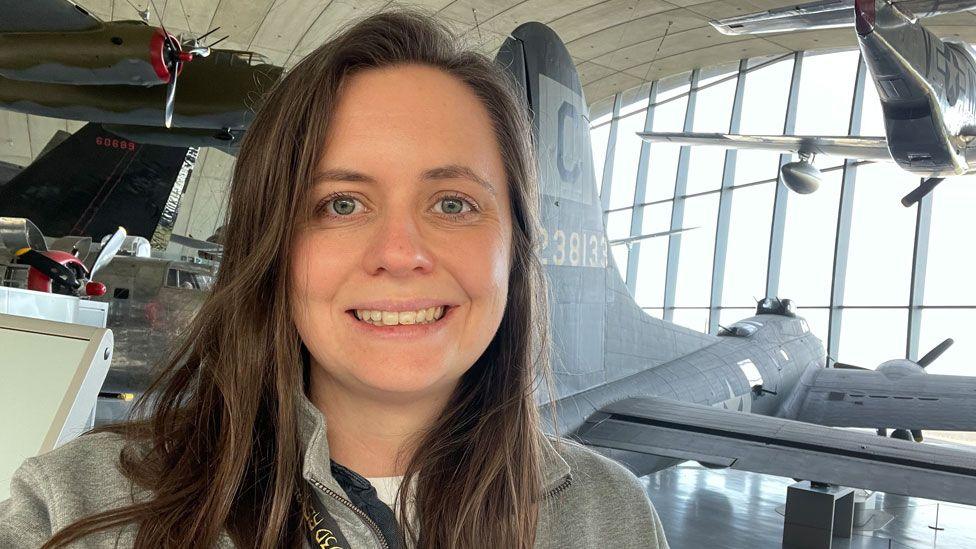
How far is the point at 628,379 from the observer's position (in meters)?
6.10

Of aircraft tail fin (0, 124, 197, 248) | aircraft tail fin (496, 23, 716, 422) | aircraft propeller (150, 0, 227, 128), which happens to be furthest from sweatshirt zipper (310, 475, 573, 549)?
aircraft tail fin (0, 124, 197, 248)

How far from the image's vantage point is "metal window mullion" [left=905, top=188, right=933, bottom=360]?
12.5m

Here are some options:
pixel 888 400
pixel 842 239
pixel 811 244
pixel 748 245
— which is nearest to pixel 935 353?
pixel 888 400

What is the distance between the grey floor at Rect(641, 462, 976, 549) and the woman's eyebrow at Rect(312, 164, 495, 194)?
233 inches

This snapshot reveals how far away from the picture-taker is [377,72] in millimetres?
1288

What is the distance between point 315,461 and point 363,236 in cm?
36

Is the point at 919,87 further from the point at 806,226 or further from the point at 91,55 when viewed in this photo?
the point at 91,55

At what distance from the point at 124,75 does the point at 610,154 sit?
1494 centimetres

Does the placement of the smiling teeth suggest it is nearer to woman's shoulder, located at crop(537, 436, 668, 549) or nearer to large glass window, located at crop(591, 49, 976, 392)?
woman's shoulder, located at crop(537, 436, 668, 549)

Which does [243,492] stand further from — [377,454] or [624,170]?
[624,170]

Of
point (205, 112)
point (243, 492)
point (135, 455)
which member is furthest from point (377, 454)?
point (205, 112)

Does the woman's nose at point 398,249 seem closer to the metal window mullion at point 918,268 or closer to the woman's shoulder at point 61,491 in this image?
the woman's shoulder at point 61,491

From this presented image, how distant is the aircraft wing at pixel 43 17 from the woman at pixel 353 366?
6651 mm

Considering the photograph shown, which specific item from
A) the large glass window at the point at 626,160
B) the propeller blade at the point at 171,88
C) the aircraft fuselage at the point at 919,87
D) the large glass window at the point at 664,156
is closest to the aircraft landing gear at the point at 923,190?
the aircraft fuselage at the point at 919,87
